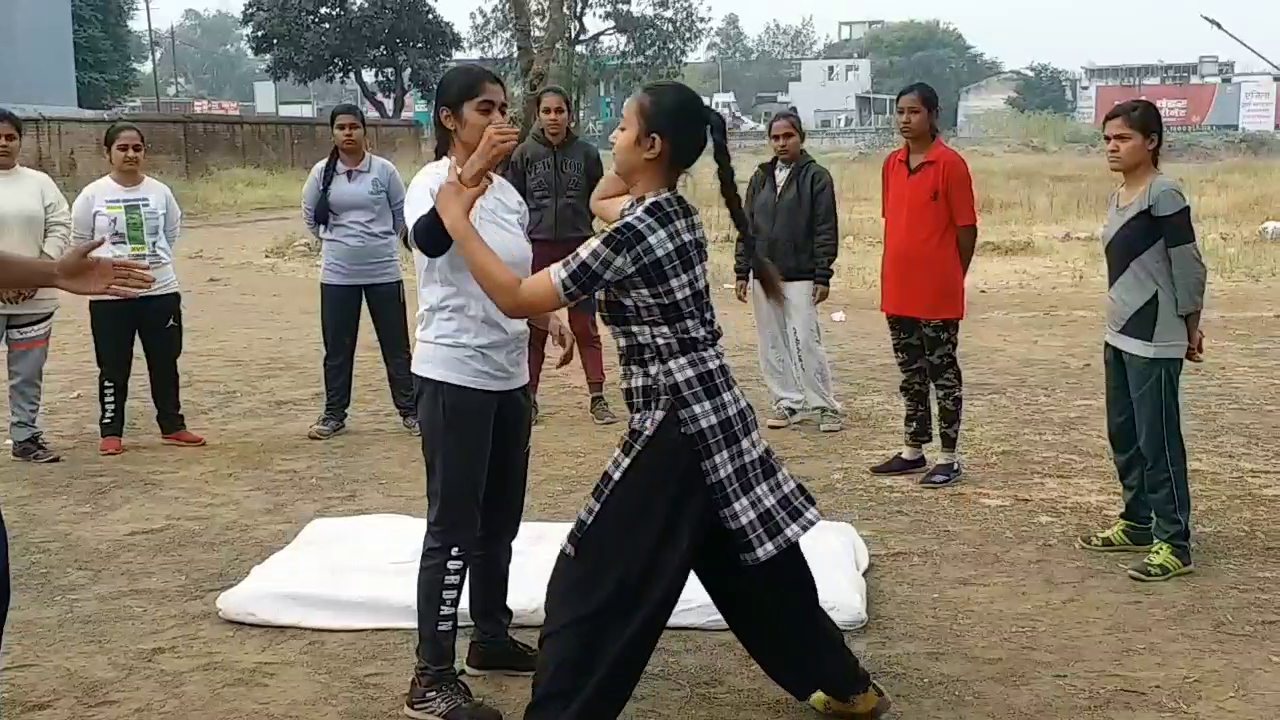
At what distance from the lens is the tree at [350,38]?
42.3m

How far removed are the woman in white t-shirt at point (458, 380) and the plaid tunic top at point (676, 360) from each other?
420 mm

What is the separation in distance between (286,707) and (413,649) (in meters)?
0.52

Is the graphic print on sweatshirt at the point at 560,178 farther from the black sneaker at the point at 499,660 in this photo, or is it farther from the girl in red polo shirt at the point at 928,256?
the black sneaker at the point at 499,660

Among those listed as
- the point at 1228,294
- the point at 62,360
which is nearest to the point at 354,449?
the point at 62,360

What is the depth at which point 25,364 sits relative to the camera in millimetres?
6641

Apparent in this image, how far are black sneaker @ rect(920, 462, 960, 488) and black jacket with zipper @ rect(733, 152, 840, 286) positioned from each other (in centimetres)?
144

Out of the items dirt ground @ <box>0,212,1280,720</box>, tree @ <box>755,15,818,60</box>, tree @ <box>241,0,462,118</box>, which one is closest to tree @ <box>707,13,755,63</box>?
tree @ <box>755,15,818,60</box>

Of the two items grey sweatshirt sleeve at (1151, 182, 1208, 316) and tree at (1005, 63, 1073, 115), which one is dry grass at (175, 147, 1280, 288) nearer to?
grey sweatshirt sleeve at (1151, 182, 1208, 316)

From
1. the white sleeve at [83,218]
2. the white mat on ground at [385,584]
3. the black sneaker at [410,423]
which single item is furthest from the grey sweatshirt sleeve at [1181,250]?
the white sleeve at [83,218]

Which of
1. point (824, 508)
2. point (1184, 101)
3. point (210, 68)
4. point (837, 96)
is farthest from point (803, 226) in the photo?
point (210, 68)

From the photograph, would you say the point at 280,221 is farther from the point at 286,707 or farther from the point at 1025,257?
the point at 286,707

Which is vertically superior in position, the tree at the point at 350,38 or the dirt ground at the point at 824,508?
the tree at the point at 350,38

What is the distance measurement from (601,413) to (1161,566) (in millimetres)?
3679

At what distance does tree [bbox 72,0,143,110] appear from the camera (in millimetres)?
39875
